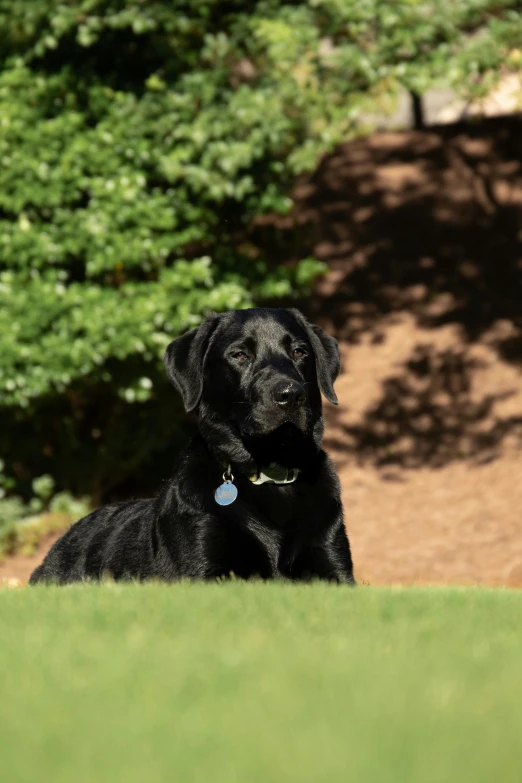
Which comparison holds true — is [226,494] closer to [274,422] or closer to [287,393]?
[274,422]

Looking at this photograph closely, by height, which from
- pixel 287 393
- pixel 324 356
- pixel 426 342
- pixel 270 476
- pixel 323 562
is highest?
pixel 287 393

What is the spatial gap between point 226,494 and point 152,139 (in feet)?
24.2

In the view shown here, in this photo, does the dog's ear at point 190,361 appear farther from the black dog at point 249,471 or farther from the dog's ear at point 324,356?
the dog's ear at point 324,356

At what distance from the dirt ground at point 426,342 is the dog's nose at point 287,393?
300 inches

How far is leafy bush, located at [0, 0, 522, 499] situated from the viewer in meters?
12.2

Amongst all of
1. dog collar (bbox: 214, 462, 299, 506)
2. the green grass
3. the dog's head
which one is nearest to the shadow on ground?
the dog's head

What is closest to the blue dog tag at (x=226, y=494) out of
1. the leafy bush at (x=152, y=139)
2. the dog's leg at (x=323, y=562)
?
the dog's leg at (x=323, y=562)

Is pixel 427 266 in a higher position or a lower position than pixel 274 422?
lower

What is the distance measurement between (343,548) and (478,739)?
3235 millimetres

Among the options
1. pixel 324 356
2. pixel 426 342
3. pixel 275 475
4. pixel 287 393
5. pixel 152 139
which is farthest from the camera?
pixel 426 342

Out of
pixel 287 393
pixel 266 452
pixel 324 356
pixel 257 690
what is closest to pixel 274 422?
pixel 287 393

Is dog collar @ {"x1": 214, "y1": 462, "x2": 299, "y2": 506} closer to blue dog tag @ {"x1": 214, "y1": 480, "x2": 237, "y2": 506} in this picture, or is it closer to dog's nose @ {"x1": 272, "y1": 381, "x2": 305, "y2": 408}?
blue dog tag @ {"x1": 214, "y1": 480, "x2": 237, "y2": 506}

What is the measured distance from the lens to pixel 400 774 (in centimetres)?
272

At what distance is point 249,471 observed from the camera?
249 inches
